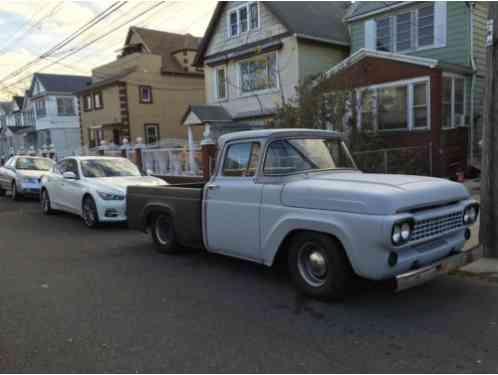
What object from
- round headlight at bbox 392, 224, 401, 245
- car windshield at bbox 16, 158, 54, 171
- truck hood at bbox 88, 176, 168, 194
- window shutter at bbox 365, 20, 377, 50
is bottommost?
round headlight at bbox 392, 224, 401, 245

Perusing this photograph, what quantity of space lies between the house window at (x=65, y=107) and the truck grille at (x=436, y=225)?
1626 inches

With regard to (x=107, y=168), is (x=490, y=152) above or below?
above

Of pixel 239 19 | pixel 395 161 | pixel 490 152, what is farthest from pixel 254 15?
pixel 490 152

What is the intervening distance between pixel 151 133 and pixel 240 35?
1199 centimetres

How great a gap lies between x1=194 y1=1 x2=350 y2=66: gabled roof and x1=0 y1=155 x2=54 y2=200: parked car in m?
10.3

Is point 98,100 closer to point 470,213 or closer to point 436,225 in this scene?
point 470,213

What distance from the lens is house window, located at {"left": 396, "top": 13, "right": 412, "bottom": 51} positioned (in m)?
16.5

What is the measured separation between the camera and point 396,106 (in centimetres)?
1466

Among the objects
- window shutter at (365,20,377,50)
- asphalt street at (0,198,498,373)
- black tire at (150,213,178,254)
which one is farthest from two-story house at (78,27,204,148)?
asphalt street at (0,198,498,373)

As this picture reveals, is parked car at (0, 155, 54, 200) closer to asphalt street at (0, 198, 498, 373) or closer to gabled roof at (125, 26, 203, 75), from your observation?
asphalt street at (0, 198, 498, 373)

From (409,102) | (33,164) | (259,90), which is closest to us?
(409,102)

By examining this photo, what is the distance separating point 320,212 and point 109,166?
7.35 m

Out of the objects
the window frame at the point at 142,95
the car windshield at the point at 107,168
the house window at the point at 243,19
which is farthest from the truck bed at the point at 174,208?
the window frame at the point at 142,95

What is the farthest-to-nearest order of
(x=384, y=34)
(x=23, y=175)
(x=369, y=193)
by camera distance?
(x=384, y=34)
(x=23, y=175)
(x=369, y=193)
